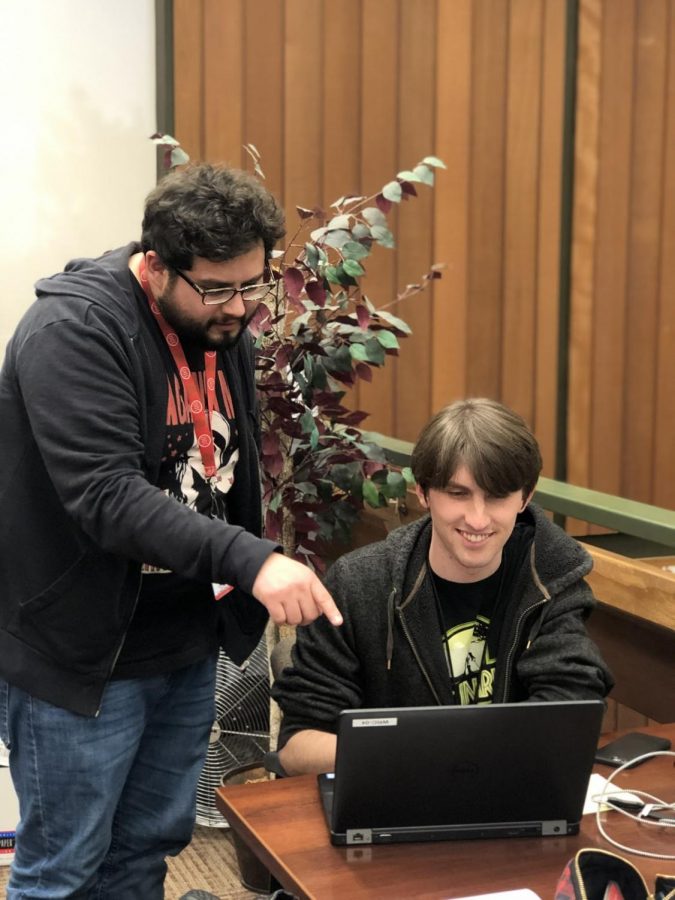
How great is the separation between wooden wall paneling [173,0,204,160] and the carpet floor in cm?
229

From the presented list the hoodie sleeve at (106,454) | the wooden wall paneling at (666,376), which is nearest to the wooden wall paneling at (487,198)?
the wooden wall paneling at (666,376)

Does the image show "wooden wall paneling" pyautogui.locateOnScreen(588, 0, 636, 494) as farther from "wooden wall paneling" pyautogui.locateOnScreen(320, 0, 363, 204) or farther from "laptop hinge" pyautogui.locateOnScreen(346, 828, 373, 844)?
"laptop hinge" pyautogui.locateOnScreen(346, 828, 373, 844)

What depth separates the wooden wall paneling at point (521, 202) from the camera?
4.57m

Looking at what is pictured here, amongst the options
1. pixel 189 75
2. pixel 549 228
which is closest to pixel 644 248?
pixel 549 228

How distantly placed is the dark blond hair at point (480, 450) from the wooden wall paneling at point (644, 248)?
318 centimetres

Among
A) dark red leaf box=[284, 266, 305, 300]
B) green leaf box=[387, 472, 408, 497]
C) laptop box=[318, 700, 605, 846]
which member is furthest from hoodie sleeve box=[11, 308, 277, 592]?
green leaf box=[387, 472, 408, 497]

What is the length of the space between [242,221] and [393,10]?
119 inches

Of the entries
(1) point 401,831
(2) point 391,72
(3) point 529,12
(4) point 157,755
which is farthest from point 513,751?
(3) point 529,12

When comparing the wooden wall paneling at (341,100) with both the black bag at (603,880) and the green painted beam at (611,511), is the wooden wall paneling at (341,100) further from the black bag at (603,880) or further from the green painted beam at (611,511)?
the black bag at (603,880)

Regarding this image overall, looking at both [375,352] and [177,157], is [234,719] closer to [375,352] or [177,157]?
[375,352]

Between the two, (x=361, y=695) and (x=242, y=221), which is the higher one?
(x=242, y=221)

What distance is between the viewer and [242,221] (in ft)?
5.52

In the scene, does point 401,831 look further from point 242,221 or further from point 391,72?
point 391,72

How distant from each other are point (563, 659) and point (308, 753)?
1.37 feet
